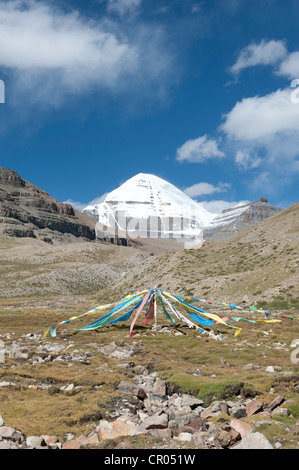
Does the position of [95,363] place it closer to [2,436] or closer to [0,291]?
[2,436]

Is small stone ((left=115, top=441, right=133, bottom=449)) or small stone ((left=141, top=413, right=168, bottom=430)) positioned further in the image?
small stone ((left=141, top=413, right=168, bottom=430))

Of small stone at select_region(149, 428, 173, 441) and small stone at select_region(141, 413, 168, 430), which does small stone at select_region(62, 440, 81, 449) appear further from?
small stone at select_region(149, 428, 173, 441)

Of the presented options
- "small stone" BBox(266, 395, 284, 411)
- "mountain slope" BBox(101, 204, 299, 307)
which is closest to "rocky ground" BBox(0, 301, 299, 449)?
"small stone" BBox(266, 395, 284, 411)

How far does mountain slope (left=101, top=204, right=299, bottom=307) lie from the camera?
44.3 meters

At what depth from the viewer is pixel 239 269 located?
189 ft

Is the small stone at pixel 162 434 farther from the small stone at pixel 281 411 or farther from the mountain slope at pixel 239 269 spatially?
the mountain slope at pixel 239 269

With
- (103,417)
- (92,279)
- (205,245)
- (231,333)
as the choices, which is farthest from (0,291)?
(103,417)

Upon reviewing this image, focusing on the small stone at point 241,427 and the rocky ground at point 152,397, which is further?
the rocky ground at point 152,397

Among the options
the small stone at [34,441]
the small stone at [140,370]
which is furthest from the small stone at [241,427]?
the small stone at [140,370]

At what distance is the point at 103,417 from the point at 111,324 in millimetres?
21529

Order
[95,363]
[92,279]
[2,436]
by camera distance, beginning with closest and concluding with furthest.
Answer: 1. [2,436]
2. [95,363]
3. [92,279]

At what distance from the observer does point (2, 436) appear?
30.1ft

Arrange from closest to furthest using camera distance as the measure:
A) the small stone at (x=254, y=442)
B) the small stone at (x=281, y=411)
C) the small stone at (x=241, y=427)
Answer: the small stone at (x=254, y=442), the small stone at (x=241, y=427), the small stone at (x=281, y=411)

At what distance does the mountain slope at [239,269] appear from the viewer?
4428cm
